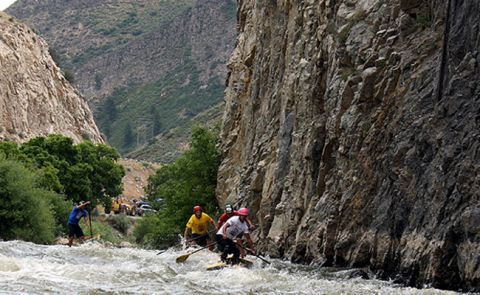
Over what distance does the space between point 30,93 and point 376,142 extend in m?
72.3

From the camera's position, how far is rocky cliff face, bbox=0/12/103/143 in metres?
87.1

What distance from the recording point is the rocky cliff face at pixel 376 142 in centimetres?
1873

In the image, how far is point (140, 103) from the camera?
176500 mm

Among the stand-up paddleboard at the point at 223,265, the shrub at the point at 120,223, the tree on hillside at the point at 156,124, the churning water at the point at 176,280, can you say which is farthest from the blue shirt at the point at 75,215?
the tree on hillside at the point at 156,124

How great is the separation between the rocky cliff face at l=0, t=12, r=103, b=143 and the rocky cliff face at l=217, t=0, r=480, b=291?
5271cm

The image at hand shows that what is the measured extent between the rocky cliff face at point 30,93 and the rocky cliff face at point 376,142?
52.7 m

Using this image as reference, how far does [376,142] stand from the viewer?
24.2 m

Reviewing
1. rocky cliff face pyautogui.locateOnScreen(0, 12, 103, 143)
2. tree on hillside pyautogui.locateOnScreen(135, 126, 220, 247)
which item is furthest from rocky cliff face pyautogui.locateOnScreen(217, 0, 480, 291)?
rocky cliff face pyautogui.locateOnScreen(0, 12, 103, 143)

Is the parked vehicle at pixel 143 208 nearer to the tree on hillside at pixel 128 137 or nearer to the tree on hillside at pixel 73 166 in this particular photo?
the tree on hillside at pixel 73 166

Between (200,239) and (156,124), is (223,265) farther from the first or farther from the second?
(156,124)

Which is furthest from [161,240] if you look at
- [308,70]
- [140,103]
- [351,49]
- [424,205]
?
[140,103]

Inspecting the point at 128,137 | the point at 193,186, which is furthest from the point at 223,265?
the point at 128,137

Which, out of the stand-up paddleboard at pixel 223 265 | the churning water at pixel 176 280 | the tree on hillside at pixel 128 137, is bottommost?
the tree on hillside at pixel 128 137

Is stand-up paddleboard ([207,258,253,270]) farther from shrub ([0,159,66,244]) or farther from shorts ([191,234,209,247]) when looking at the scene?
shrub ([0,159,66,244])
